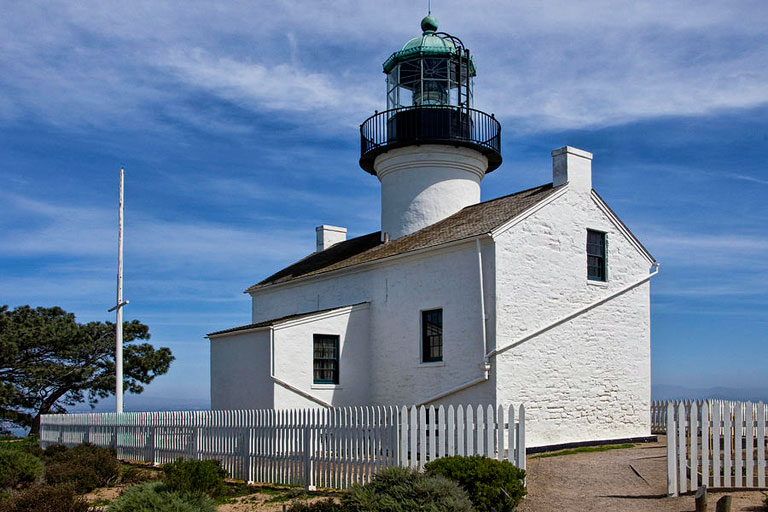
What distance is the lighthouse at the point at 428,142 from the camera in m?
21.5

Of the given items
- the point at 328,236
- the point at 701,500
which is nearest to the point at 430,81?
the point at 328,236

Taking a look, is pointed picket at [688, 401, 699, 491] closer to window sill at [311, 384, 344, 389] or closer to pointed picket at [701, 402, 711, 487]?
pointed picket at [701, 402, 711, 487]

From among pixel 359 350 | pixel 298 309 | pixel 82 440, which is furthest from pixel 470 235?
pixel 82 440

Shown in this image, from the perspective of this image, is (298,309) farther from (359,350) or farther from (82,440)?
(82,440)

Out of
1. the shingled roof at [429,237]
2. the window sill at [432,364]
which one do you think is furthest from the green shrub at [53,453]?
the window sill at [432,364]

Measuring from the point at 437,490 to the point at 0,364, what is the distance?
23.0m

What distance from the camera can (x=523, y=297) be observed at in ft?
54.7

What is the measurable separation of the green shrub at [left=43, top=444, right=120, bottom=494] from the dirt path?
301 inches

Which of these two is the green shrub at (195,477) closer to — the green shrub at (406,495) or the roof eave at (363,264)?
the green shrub at (406,495)

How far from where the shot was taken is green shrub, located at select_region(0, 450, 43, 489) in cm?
1402

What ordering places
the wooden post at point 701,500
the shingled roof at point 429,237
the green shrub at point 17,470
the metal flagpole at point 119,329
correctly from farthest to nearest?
the metal flagpole at point 119,329 < the shingled roof at point 429,237 < the green shrub at point 17,470 < the wooden post at point 701,500

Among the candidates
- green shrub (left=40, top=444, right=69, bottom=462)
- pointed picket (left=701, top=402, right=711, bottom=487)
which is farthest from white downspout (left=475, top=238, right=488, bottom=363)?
green shrub (left=40, top=444, right=69, bottom=462)

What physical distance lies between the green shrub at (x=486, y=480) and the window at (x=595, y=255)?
9309 mm

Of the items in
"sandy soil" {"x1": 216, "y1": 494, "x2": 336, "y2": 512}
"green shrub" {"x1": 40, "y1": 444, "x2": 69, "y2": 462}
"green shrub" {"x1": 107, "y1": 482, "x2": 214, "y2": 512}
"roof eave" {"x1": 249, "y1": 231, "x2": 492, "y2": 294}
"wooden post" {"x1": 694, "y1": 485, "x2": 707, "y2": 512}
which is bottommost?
"green shrub" {"x1": 40, "y1": 444, "x2": 69, "y2": 462}
